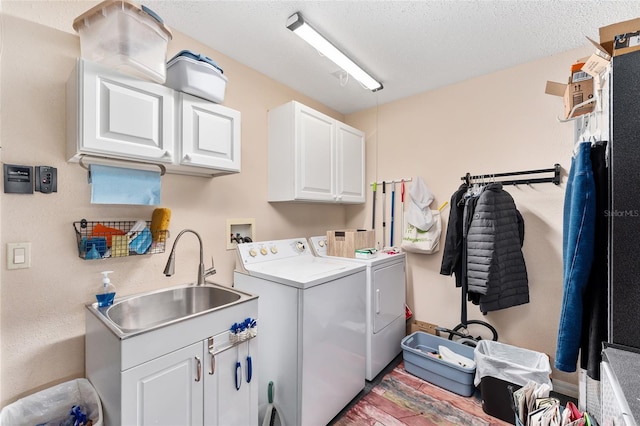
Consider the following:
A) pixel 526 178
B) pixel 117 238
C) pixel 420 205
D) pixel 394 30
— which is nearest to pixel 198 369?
pixel 117 238

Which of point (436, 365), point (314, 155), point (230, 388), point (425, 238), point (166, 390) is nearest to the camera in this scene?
point (166, 390)

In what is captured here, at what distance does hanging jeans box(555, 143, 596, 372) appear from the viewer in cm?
105

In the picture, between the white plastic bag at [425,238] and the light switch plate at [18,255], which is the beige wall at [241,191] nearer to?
the light switch plate at [18,255]

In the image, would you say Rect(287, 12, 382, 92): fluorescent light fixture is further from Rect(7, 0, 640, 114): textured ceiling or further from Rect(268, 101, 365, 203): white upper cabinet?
Rect(268, 101, 365, 203): white upper cabinet

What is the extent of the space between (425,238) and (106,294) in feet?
8.08

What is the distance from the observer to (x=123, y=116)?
130cm

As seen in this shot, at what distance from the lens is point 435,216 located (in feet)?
8.71

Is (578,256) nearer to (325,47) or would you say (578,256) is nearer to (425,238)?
(425,238)

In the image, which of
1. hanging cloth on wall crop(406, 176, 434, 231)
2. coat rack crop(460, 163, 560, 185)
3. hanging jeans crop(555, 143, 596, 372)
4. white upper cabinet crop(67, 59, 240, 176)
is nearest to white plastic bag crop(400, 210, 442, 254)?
hanging cloth on wall crop(406, 176, 434, 231)

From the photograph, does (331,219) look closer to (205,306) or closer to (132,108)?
(205,306)

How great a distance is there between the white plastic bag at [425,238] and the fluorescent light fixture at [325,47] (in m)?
1.41

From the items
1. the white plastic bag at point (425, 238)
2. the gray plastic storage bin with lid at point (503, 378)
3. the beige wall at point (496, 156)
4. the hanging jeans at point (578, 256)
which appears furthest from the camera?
the white plastic bag at point (425, 238)

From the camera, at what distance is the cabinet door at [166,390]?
109cm

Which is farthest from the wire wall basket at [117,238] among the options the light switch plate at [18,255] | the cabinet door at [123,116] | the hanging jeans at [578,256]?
the hanging jeans at [578,256]
